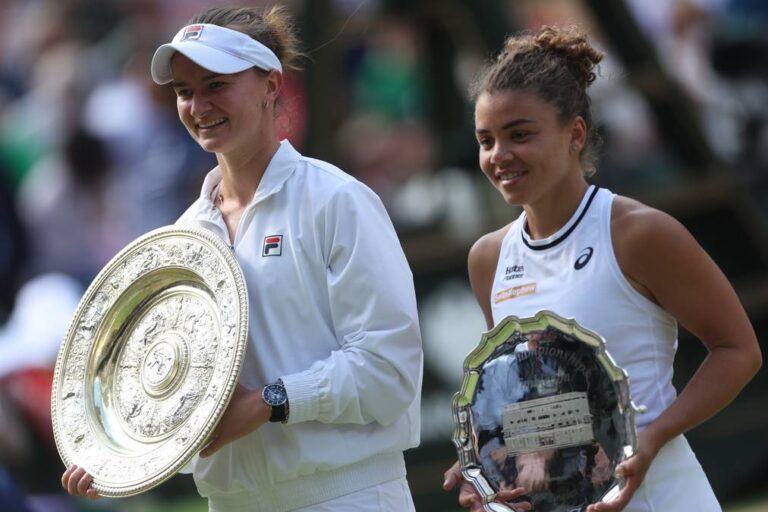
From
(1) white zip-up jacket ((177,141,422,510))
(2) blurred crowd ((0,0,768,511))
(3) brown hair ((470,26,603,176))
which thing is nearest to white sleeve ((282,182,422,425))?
(1) white zip-up jacket ((177,141,422,510))

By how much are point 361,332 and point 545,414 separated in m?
0.44

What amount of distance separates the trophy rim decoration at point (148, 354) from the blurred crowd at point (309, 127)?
2.86m

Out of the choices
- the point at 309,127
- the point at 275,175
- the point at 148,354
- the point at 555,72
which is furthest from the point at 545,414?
the point at 309,127

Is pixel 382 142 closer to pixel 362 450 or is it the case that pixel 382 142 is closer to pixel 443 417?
pixel 443 417

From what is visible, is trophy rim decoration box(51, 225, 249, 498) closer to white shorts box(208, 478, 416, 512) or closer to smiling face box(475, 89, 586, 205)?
white shorts box(208, 478, 416, 512)

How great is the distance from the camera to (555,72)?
2.77 meters

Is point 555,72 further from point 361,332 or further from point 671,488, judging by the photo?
A: point 671,488

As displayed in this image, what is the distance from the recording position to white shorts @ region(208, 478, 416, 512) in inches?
111

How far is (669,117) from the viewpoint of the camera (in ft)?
20.9

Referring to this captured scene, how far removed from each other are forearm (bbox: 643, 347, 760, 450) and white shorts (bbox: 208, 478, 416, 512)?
1.98ft

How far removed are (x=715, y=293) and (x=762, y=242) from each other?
12.9ft

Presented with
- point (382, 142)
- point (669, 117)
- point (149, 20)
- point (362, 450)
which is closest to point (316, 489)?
point (362, 450)

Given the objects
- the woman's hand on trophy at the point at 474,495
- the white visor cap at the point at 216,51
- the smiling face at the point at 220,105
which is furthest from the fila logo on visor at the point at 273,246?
the woman's hand on trophy at the point at 474,495

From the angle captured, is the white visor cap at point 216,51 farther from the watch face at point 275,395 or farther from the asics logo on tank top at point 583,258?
the asics logo on tank top at point 583,258
